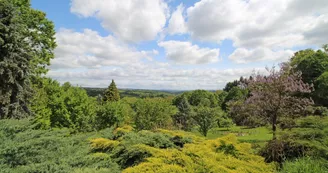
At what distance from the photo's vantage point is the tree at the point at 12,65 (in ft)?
27.7

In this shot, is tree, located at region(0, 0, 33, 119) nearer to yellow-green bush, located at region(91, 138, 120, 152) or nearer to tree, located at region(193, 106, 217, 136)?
yellow-green bush, located at region(91, 138, 120, 152)

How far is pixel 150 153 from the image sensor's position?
423 centimetres

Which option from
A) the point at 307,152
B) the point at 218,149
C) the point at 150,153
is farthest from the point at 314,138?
the point at 150,153

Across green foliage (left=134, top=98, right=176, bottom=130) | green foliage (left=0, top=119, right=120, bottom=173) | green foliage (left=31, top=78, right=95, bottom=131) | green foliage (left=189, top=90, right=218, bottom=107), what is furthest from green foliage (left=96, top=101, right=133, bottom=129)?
green foliage (left=189, top=90, right=218, bottom=107)

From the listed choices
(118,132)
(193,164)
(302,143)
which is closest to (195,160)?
(193,164)

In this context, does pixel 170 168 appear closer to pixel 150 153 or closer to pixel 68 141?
pixel 150 153

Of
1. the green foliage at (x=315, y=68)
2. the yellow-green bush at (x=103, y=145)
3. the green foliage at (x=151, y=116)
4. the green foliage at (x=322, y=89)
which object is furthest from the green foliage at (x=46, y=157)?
the green foliage at (x=315, y=68)

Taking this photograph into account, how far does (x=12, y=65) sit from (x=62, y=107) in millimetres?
4036

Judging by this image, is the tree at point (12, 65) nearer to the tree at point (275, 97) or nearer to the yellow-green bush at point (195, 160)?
the yellow-green bush at point (195, 160)

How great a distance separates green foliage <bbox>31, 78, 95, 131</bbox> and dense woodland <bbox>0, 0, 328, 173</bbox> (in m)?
0.06

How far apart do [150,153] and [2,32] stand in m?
8.53

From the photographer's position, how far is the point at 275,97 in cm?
783

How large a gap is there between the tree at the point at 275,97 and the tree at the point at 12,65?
978 cm

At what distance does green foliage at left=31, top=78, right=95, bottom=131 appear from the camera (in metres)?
11.3
